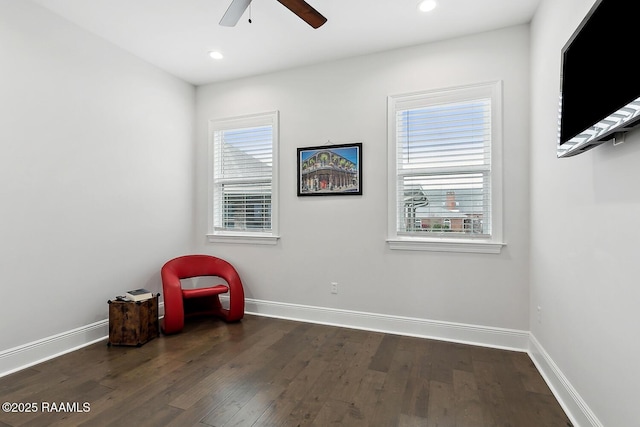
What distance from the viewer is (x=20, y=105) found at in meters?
2.54

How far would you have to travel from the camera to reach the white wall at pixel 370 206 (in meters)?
2.93

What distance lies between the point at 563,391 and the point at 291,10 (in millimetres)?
3075

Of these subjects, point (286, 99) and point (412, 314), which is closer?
point (412, 314)

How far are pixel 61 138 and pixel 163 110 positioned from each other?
1.24 meters

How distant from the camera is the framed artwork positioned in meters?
3.47

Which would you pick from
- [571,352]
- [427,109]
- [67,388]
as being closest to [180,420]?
[67,388]

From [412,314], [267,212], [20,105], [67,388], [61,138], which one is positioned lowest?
[67,388]

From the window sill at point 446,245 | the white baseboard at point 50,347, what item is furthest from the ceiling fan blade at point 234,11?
the white baseboard at point 50,347

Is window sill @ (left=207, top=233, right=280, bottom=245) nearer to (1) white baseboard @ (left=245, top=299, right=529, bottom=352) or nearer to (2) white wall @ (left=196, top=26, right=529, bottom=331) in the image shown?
(2) white wall @ (left=196, top=26, right=529, bottom=331)

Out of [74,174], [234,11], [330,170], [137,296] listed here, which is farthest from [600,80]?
[74,174]

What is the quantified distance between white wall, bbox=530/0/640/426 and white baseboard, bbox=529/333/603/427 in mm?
26

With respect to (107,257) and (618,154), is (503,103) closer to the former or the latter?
(618,154)

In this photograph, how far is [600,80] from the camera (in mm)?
1430

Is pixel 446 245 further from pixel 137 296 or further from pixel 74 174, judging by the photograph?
pixel 74 174
